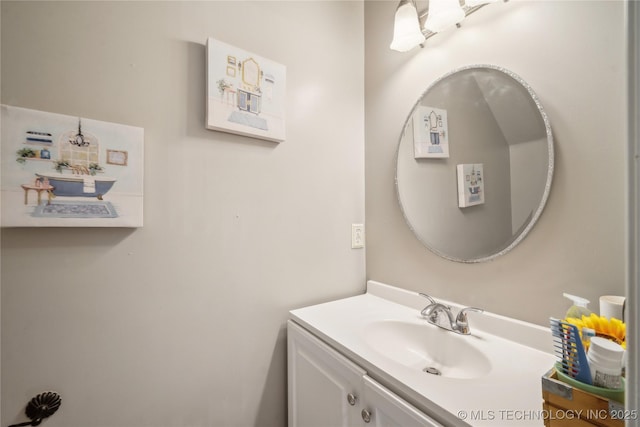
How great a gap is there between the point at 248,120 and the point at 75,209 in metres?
0.61

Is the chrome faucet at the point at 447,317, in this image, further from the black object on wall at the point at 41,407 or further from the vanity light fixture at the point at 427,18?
the black object on wall at the point at 41,407

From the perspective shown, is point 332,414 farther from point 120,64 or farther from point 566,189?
point 120,64

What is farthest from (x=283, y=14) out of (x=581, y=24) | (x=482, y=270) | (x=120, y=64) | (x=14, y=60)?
(x=482, y=270)

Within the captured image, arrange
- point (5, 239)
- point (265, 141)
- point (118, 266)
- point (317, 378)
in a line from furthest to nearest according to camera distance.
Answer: point (265, 141)
point (317, 378)
point (118, 266)
point (5, 239)

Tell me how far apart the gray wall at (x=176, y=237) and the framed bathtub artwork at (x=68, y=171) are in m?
0.04

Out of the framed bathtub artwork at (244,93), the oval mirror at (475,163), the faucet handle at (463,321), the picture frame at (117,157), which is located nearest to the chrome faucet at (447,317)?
the faucet handle at (463,321)

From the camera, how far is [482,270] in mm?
957

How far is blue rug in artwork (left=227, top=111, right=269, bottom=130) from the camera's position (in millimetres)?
990

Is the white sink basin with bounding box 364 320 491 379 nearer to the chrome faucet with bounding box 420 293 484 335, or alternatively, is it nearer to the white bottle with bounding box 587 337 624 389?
the chrome faucet with bounding box 420 293 484 335

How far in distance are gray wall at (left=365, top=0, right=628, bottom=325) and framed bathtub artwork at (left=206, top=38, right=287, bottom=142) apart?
2.13 feet

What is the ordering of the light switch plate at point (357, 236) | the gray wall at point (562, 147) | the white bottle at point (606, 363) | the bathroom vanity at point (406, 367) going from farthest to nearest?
the light switch plate at point (357, 236), the gray wall at point (562, 147), the bathroom vanity at point (406, 367), the white bottle at point (606, 363)

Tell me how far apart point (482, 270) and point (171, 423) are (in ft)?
3.97

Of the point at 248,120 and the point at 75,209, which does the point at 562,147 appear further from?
the point at 75,209

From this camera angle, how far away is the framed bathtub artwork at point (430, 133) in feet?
3.48
